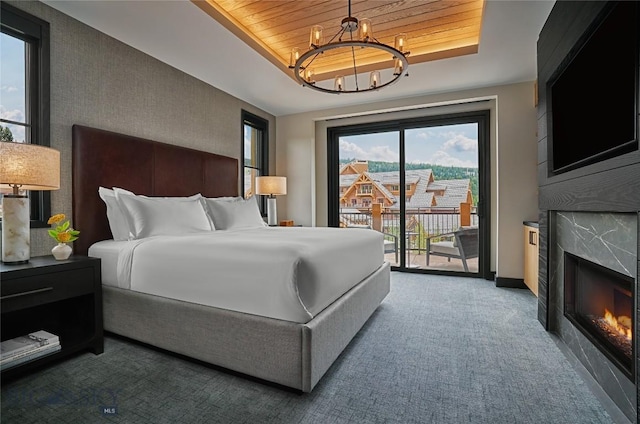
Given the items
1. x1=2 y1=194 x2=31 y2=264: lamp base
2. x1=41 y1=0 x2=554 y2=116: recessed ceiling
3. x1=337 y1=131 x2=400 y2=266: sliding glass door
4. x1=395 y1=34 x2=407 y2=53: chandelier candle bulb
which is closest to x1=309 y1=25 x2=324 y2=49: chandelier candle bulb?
x1=395 y1=34 x2=407 y2=53: chandelier candle bulb

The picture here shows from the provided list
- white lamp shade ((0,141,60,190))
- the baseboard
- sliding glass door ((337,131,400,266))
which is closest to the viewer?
white lamp shade ((0,141,60,190))

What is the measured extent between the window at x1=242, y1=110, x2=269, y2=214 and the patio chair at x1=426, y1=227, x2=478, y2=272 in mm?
2801

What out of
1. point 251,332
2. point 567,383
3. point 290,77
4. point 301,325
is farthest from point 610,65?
point 290,77

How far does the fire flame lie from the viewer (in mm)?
1587

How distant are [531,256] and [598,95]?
227 centimetres

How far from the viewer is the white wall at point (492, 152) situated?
3885mm

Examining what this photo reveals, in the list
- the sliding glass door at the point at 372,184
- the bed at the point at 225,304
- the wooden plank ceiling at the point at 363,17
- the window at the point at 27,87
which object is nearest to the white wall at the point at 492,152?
the sliding glass door at the point at 372,184

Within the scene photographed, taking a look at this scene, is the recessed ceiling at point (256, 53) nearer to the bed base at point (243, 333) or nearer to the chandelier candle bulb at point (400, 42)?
the chandelier candle bulb at point (400, 42)

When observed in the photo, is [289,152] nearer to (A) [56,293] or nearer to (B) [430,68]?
(B) [430,68]

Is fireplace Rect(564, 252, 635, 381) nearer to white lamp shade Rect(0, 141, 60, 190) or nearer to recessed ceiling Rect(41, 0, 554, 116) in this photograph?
recessed ceiling Rect(41, 0, 554, 116)

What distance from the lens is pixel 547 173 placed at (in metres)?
2.52

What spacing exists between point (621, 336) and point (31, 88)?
406 cm

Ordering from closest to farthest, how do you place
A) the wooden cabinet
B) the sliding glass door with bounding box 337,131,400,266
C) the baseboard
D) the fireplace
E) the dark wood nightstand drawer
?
the fireplace, the dark wood nightstand drawer, the wooden cabinet, the baseboard, the sliding glass door with bounding box 337,131,400,266

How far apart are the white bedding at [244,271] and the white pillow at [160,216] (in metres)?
0.17
